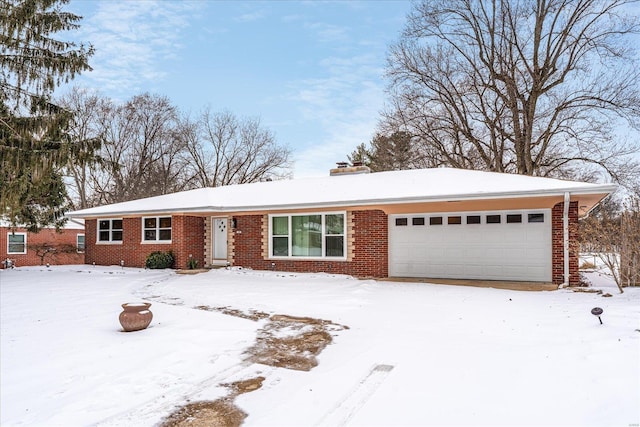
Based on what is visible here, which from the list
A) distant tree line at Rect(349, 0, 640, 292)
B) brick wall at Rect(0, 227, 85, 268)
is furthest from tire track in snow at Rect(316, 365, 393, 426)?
brick wall at Rect(0, 227, 85, 268)

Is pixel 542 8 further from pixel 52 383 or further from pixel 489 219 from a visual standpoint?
pixel 52 383

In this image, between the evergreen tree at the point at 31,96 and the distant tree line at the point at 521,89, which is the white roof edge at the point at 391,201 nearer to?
the evergreen tree at the point at 31,96

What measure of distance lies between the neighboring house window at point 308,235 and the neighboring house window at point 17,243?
15334mm

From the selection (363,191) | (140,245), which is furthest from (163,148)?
(363,191)

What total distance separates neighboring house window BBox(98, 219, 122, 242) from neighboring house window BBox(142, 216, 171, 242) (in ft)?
5.32

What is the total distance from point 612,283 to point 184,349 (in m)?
11.8

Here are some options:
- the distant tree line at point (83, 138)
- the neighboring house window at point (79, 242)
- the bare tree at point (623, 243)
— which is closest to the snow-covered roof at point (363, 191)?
the bare tree at point (623, 243)

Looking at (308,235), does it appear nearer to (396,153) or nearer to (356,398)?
(356,398)

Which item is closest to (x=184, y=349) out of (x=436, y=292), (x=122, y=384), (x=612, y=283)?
(x=122, y=384)

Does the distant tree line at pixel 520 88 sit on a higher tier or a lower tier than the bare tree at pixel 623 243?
higher

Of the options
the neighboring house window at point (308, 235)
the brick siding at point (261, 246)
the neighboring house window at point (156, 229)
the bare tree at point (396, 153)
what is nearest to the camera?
the brick siding at point (261, 246)

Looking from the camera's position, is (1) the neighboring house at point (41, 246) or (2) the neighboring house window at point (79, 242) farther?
(2) the neighboring house window at point (79, 242)

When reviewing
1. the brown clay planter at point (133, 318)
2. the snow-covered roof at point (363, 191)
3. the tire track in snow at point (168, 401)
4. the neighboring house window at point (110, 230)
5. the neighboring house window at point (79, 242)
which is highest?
the snow-covered roof at point (363, 191)

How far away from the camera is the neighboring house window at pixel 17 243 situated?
69.5 feet
